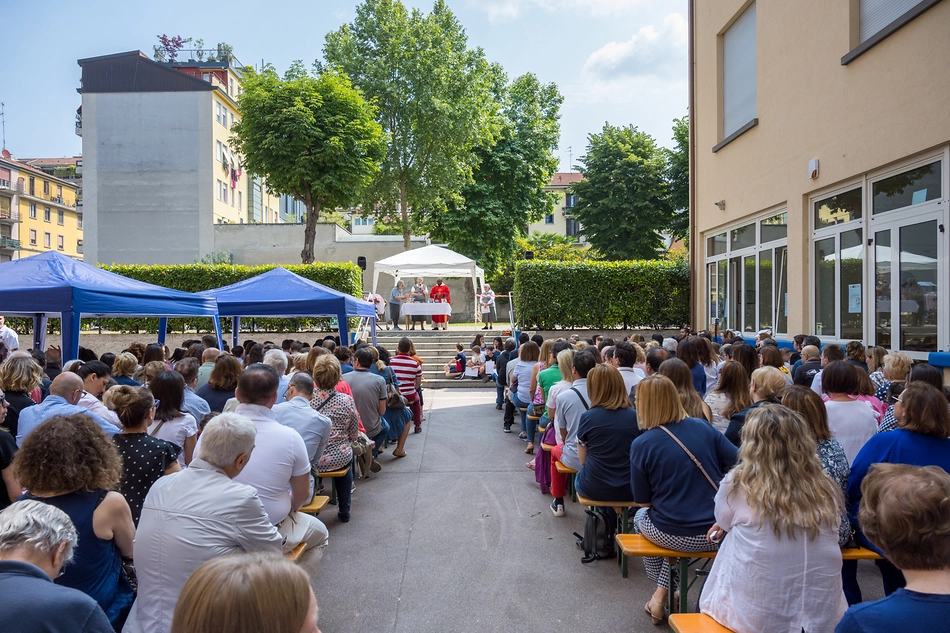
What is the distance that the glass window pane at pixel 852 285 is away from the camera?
938 centimetres

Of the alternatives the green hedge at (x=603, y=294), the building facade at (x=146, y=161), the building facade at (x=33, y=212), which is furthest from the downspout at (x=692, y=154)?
the building facade at (x=33, y=212)

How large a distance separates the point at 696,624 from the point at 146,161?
38.5 m

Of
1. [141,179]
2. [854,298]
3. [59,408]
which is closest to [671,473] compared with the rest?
[59,408]

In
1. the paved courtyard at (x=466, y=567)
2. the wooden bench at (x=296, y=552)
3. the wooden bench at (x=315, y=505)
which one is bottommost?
the paved courtyard at (x=466, y=567)

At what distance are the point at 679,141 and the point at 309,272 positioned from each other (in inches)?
803

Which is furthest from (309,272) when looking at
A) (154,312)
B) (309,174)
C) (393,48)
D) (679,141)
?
(679,141)

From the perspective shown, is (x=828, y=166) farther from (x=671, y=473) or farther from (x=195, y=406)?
(x=195, y=406)

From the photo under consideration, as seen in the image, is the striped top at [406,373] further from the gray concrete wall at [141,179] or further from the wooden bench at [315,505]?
the gray concrete wall at [141,179]

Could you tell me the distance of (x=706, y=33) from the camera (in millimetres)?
14875

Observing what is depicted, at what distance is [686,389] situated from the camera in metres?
4.67

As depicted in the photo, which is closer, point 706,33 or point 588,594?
point 588,594

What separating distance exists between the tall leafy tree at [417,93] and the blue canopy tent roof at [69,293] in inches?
819

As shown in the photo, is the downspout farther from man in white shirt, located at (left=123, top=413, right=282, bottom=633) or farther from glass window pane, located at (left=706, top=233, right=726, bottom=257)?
man in white shirt, located at (left=123, top=413, right=282, bottom=633)

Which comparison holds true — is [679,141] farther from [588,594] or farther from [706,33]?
[588,594]
